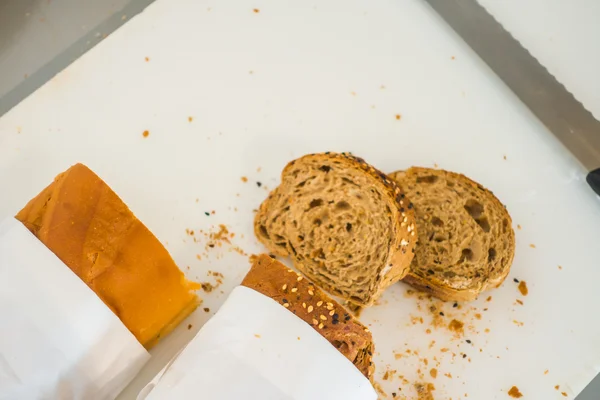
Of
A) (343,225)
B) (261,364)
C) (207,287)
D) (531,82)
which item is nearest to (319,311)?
(261,364)

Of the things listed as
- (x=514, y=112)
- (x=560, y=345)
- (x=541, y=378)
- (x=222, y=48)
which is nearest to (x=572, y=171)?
(x=514, y=112)

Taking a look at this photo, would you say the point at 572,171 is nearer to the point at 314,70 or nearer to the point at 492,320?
the point at 492,320

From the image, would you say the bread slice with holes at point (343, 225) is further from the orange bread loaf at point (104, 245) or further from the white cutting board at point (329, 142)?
the orange bread loaf at point (104, 245)

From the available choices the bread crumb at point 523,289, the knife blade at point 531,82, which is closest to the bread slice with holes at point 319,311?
the bread crumb at point 523,289

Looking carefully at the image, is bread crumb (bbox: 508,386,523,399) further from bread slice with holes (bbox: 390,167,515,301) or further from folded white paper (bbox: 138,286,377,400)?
folded white paper (bbox: 138,286,377,400)

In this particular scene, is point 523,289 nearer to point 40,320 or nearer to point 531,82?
point 531,82

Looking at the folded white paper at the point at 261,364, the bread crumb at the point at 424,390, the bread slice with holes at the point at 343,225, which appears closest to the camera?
the folded white paper at the point at 261,364
